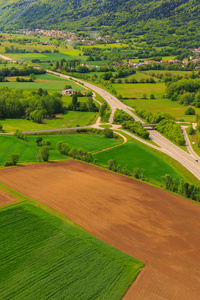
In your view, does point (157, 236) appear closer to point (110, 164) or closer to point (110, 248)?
point (110, 248)

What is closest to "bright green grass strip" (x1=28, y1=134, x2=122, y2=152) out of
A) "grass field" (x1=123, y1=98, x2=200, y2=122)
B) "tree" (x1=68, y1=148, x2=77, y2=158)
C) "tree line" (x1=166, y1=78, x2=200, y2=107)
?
"tree" (x1=68, y1=148, x2=77, y2=158)

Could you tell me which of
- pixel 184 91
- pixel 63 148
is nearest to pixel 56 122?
pixel 63 148

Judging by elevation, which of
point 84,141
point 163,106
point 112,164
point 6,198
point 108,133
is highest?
point 163,106

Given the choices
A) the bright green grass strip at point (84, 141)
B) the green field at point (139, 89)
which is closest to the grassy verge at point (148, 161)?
the bright green grass strip at point (84, 141)

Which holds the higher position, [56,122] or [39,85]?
[39,85]

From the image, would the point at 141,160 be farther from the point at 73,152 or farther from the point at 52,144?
the point at 52,144

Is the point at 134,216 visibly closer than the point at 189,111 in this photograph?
Yes

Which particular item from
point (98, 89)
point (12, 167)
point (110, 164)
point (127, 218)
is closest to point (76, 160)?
point (110, 164)
